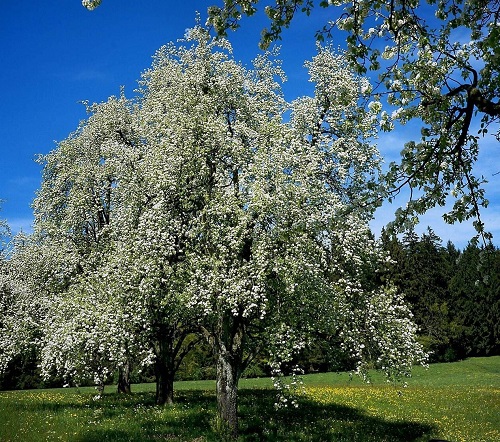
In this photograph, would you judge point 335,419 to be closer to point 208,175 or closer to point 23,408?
point 208,175

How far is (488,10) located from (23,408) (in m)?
24.1

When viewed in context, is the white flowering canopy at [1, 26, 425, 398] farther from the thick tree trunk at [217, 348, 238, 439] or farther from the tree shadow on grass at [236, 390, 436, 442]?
the tree shadow on grass at [236, 390, 436, 442]

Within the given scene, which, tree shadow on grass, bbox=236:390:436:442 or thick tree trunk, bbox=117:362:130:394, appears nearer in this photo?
tree shadow on grass, bbox=236:390:436:442

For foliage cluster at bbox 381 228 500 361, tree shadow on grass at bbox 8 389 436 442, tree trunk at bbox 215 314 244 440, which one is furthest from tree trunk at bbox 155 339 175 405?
foliage cluster at bbox 381 228 500 361

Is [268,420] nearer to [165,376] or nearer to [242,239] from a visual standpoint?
[165,376]

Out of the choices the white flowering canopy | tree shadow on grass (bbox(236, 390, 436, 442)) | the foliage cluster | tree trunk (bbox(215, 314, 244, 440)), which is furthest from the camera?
Result: the foliage cluster

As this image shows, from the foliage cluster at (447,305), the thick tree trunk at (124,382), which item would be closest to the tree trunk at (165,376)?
the thick tree trunk at (124,382)

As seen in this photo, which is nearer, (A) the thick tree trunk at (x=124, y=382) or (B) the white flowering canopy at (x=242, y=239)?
(B) the white flowering canopy at (x=242, y=239)

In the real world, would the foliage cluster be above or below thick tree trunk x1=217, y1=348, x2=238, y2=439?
above

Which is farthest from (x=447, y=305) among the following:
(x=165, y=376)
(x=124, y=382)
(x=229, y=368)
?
(x=229, y=368)

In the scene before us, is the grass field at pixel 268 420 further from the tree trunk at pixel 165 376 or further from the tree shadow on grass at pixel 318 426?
the tree trunk at pixel 165 376

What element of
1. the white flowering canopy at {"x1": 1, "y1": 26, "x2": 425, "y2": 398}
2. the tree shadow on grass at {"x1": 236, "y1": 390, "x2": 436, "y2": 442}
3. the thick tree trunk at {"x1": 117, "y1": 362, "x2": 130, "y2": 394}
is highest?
the white flowering canopy at {"x1": 1, "y1": 26, "x2": 425, "y2": 398}

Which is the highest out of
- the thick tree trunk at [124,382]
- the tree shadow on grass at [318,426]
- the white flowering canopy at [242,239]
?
the white flowering canopy at [242,239]

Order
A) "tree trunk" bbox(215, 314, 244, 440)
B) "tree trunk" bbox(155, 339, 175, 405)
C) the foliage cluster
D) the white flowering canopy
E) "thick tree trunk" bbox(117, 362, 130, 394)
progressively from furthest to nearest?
the foliage cluster < "thick tree trunk" bbox(117, 362, 130, 394) < "tree trunk" bbox(155, 339, 175, 405) < "tree trunk" bbox(215, 314, 244, 440) < the white flowering canopy
